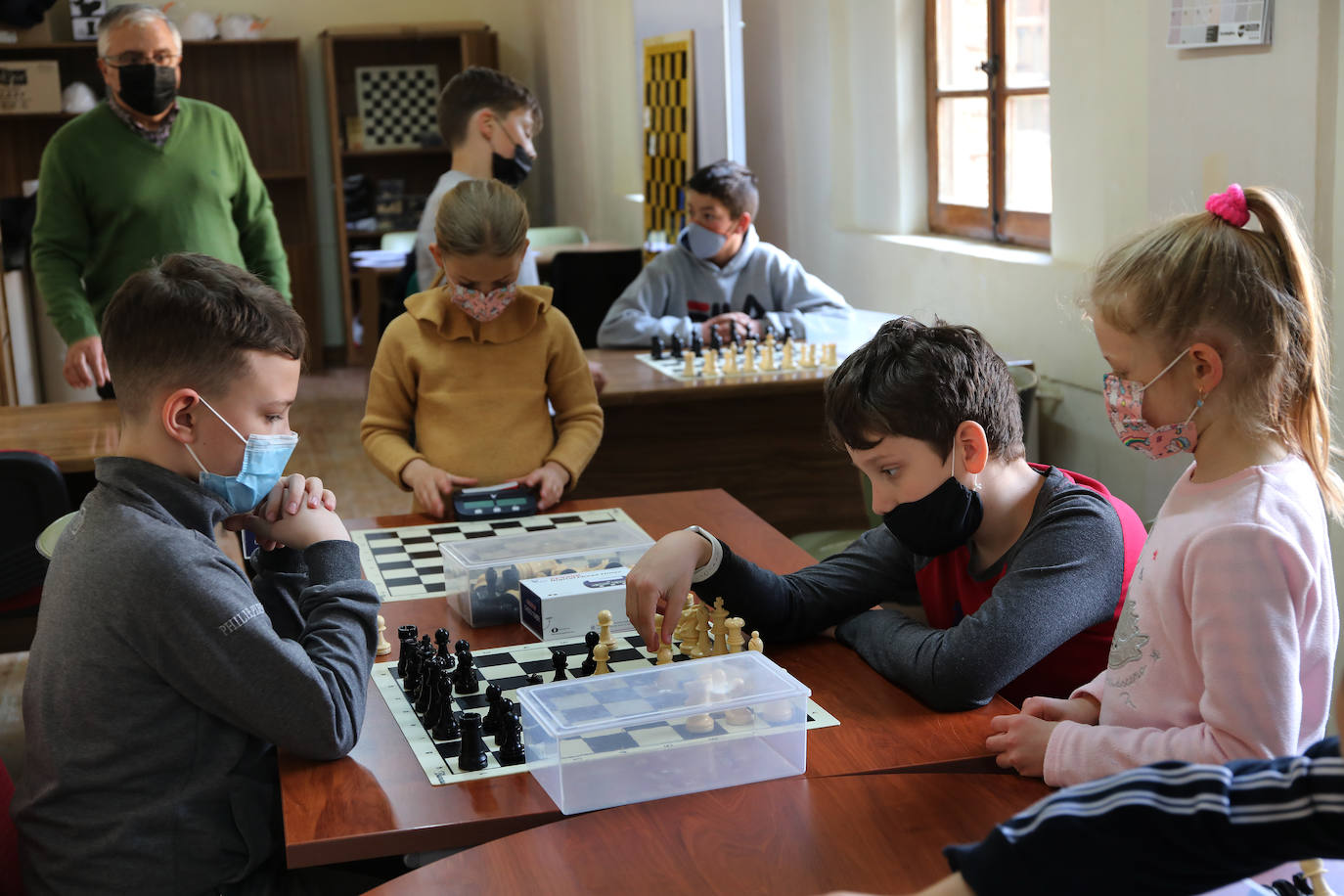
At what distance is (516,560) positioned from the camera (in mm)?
1979

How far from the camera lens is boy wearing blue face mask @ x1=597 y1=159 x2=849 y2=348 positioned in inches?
170

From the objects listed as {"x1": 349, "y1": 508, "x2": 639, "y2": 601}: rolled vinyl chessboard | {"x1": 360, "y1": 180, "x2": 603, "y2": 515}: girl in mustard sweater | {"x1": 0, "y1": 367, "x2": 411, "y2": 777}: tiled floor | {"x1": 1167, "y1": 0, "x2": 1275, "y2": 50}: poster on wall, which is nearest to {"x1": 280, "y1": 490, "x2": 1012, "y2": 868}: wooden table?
{"x1": 349, "y1": 508, "x2": 639, "y2": 601}: rolled vinyl chessboard

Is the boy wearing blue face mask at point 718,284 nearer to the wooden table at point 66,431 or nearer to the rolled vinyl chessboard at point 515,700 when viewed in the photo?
the wooden table at point 66,431

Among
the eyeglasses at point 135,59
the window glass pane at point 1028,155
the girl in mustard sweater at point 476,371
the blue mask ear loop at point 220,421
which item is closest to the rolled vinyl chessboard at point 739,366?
the window glass pane at point 1028,155

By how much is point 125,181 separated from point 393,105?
17.0ft

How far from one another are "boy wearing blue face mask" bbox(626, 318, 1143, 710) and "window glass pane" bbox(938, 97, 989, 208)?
9.74 feet

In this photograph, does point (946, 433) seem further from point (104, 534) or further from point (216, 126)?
point (216, 126)

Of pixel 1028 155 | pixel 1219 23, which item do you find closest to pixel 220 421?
pixel 1219 23

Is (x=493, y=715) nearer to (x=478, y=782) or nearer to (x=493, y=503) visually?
(x=478, y=782)

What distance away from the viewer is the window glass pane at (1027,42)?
411 centimetres

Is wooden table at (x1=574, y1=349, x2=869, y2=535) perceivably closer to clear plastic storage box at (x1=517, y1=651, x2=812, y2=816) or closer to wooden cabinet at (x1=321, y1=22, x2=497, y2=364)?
clear plastic storage box at (x1=517, y1=651, x2=812, y2=816)

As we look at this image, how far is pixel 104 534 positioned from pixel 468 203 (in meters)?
1.34

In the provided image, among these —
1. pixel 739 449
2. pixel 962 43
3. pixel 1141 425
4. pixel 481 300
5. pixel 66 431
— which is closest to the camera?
pixel 1141 425

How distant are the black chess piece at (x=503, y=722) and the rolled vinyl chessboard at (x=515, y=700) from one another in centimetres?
2
